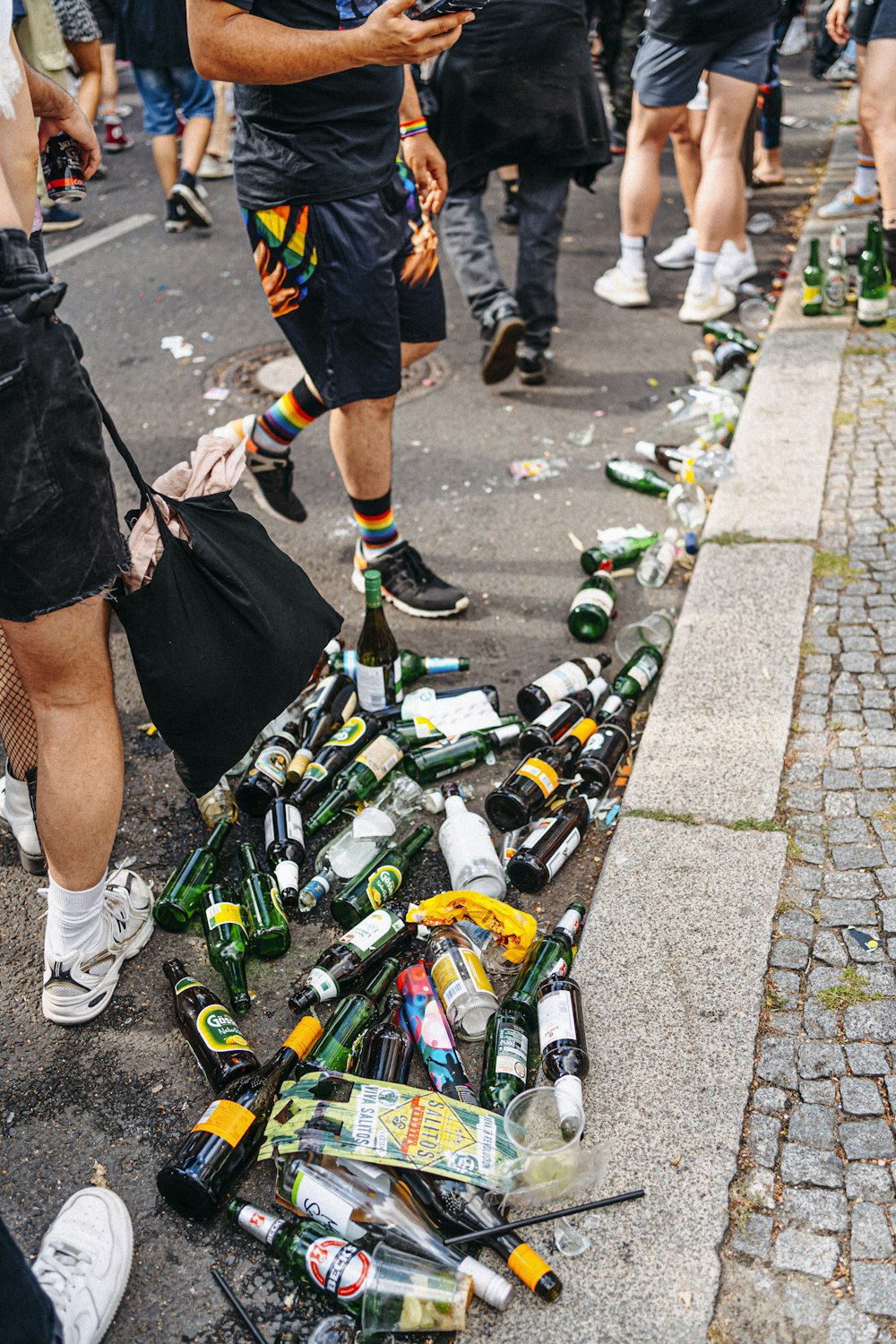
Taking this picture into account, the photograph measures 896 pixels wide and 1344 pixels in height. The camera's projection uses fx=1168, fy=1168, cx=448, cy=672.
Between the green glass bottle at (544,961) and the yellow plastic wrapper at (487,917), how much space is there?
1.4 inches

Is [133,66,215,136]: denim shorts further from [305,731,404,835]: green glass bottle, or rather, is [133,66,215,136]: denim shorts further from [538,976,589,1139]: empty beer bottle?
[538,976,589,1139]: empty beer bottle

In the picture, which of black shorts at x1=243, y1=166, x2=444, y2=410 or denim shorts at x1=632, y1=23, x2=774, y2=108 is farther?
denim shorts at x1=632, y1=23, x2=774, y2=108

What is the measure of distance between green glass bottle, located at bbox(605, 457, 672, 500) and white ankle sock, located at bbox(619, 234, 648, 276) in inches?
87.0

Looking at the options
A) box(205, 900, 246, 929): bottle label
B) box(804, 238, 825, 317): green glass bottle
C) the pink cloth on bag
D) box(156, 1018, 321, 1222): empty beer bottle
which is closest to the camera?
box(156, 1018, 321, 1222): empty beer bottle

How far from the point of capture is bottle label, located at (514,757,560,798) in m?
3.17

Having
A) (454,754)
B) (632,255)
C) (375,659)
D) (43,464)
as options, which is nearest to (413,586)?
(375,659)

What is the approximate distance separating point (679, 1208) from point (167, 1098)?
1.08 metres

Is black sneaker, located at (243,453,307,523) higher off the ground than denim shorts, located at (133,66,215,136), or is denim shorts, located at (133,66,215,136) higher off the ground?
denim shorts, located at (133,66,215,136)

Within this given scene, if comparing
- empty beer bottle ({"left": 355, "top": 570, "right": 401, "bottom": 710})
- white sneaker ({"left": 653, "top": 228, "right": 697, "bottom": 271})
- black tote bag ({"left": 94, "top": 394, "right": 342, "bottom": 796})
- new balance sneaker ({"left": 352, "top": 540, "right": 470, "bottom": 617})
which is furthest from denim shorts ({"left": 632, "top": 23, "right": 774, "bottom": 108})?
black tote bag ({"left": 94, "top": 394, "right": 342, "bottom": 796})

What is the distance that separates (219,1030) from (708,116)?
5.24 metres

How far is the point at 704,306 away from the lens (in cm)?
636

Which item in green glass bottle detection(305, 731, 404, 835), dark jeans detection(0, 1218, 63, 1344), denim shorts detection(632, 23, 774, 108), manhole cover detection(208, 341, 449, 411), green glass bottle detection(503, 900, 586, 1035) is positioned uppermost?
denim shorts detection(632, 23, 774, 108)

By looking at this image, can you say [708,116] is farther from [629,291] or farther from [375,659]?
[375,659]

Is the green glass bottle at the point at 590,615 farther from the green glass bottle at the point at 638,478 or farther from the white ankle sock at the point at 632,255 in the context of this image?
the white ankle sock at the point at 632,255
